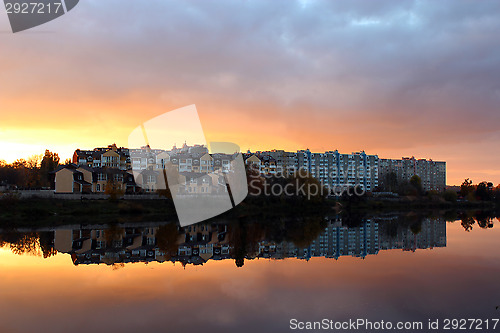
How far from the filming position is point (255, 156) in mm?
90312

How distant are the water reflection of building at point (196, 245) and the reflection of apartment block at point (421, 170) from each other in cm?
9491

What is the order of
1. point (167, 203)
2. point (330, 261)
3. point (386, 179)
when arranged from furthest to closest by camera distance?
point (386, 179) → point (167, 203) → point (330, 261)

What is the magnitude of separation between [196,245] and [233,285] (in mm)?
11243

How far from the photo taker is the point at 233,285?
14.1 m

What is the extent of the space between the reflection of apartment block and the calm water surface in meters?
102

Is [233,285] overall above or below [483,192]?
below

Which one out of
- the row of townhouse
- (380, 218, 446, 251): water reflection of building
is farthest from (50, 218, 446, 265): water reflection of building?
the row of townhouse

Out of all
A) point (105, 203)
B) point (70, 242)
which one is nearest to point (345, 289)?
point (70, 242)

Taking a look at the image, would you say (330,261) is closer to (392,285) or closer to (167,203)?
(392,285)

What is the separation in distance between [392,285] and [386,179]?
97.0 m

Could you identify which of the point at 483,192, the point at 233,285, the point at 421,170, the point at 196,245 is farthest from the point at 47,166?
the point at 421,170

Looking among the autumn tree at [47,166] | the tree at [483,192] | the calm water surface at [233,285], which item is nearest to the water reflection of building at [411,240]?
the calm water surface at [233,285]

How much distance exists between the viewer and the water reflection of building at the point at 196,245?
66.6 feet

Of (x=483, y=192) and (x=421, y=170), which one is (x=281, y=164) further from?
(x=421, y=170)
